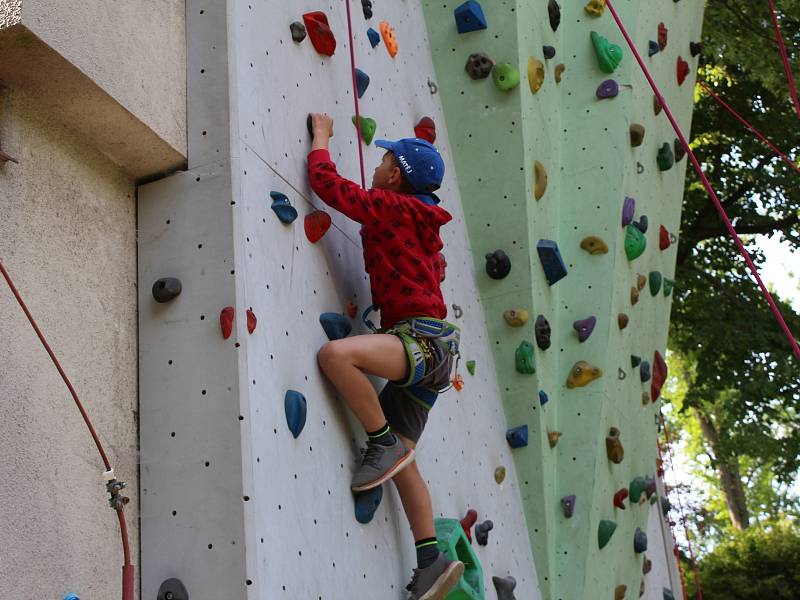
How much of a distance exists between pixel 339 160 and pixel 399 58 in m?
1.04

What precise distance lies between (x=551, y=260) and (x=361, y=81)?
4.32ft

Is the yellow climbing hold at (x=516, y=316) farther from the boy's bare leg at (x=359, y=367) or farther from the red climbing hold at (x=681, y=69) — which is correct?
the red climbing hold at (x=681, y=69)

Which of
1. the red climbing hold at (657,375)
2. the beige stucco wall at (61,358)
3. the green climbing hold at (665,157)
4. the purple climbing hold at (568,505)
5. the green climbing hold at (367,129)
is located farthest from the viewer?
the red climbing hold at (657,375)

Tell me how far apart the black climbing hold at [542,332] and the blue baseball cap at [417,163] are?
1.54 meters

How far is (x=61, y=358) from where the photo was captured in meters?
2.67

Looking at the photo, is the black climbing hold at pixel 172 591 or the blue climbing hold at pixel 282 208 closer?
the black climbing hold at pixel 172 591

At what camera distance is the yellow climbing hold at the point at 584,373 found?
509cm

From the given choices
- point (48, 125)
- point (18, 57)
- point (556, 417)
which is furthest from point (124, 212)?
point (556, 417)

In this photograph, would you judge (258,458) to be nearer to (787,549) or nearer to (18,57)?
(18,57)

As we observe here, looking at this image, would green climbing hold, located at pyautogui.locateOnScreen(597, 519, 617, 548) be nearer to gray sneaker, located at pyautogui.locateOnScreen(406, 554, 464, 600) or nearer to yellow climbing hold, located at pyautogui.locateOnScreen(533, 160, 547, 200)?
yellow climbing hold, located at pyautogui.locateOnScreen(533, 160, 547, 200)

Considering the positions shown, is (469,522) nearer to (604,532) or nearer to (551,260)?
(604,532)

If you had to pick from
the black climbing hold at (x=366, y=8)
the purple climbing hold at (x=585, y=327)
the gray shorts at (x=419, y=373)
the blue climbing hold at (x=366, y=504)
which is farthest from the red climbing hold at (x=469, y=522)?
the black climbing hold at (x=366, y=8)

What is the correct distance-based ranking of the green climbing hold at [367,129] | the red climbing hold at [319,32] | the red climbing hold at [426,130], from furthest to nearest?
1. the red climbing hold at [426,130]
2. the green climbing hold at [367,129]
3. the red climbing hold at [319,32]

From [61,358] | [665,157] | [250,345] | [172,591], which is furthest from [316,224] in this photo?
[665,157]
